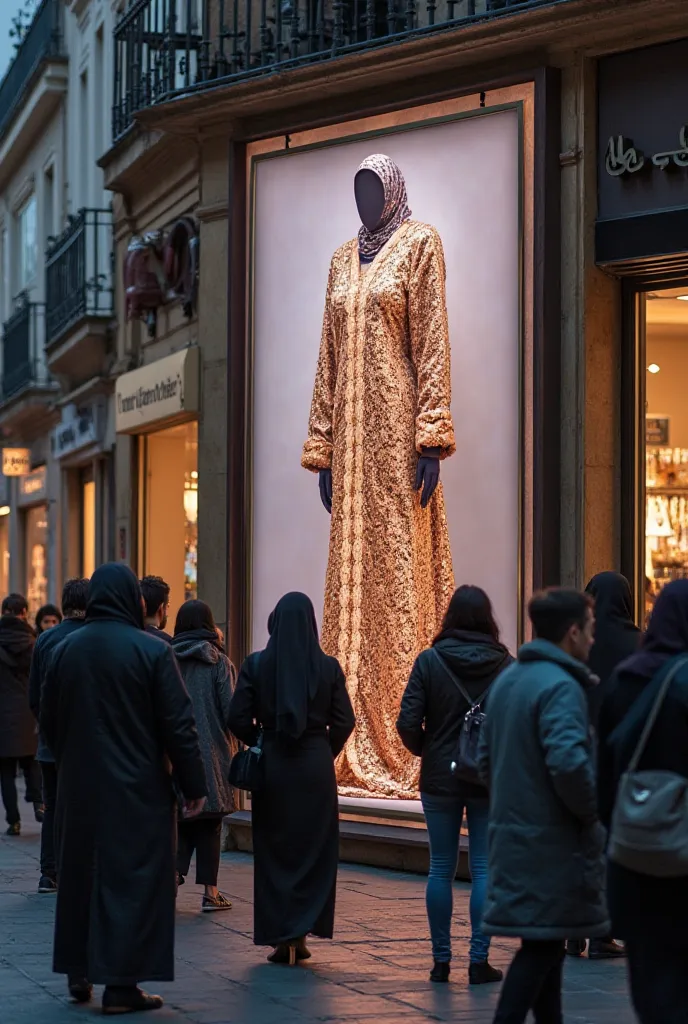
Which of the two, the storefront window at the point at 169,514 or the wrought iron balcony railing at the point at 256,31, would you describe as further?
the storefront window at the point at 169,514

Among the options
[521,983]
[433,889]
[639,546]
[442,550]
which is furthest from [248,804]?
[521,983]

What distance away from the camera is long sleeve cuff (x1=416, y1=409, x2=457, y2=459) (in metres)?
11.8

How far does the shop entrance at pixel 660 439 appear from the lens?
1172cm

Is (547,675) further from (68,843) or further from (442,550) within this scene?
(442,550)

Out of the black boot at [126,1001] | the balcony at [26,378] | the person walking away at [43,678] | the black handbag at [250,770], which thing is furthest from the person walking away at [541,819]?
the balcony at [26,378]

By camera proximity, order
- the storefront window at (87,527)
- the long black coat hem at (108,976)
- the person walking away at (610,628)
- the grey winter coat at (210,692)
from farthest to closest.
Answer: the storefront window at (87,527) → the grey winter coat at (210,692) → the person walking away at (610,628) → the long black coat hem at (108,976)

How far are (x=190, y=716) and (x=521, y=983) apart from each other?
6.65 feet

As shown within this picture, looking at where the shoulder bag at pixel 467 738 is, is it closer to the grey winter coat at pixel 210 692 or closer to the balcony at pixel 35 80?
the grey winter coat at pixel 210 692

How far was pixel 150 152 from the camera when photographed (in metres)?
15.9

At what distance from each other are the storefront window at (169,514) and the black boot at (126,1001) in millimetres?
9555

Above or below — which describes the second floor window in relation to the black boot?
above

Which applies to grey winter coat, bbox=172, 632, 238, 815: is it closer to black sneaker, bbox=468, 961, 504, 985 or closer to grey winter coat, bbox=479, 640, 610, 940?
black sneaker, bbox=468, 961, 504, 985

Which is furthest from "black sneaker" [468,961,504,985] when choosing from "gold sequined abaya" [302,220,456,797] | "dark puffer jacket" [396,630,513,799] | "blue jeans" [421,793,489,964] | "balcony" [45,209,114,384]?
"balcony" [45,209,114,384]

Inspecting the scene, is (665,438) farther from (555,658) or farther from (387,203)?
(555,658)
